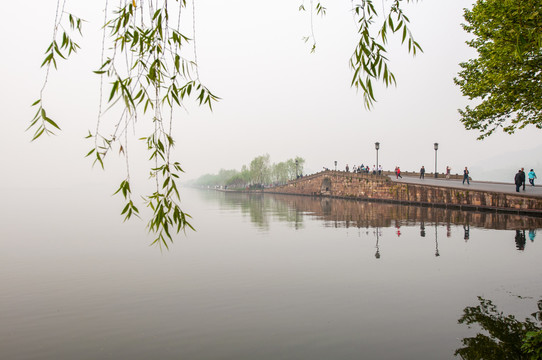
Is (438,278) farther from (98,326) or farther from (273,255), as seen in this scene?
(98,326)

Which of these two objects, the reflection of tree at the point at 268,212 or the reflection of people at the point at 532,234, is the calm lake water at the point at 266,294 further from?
the reflection of tree at the point at 268,212

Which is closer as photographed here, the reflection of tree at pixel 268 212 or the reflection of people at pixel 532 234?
the reflection of people at pixel 532 234

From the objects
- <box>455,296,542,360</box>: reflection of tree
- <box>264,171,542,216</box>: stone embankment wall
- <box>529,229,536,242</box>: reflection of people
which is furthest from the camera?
<box>264,171,542,216</box>: stone embankment wall

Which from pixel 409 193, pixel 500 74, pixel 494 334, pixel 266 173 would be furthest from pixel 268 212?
pixel 266 173

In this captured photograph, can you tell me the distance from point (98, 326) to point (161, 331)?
5.03ft

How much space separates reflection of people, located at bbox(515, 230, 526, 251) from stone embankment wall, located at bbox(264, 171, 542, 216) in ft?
24.5

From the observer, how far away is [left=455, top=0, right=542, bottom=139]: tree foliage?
16.5 m

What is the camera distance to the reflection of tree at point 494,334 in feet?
20.8

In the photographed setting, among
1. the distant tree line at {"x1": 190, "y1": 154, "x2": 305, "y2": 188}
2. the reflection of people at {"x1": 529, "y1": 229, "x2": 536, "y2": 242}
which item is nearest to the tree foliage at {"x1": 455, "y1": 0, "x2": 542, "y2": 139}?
the reflection of people at {"x1": 529, "y1": 229, "x2": 536, "y2": 242}

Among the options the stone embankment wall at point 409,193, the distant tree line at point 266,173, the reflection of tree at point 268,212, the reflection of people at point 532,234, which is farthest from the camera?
the distant tree line at point 266,173

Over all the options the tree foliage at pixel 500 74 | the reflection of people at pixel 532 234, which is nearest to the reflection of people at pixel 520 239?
the reflection of people at pixel 532 234

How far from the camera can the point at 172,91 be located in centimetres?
407

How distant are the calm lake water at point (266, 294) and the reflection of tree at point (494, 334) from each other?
0.26 m

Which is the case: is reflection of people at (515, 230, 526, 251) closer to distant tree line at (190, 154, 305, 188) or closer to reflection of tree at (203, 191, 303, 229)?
reflection of tree at (203, 191, 303, 229)
